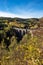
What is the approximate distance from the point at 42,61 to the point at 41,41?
129 centimetres

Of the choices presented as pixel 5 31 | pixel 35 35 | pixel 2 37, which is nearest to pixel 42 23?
pixel 35 35

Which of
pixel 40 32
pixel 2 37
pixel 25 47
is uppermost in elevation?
pixel 40 32

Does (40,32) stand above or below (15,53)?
above

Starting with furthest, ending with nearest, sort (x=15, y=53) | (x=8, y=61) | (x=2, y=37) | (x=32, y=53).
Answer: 1. (x=2, y=37)
2. (x=8, y=61)
3. (x=15, y=53)
4. (x=32, y=53)

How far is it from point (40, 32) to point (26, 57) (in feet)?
5.58

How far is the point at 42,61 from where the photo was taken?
41.1ft

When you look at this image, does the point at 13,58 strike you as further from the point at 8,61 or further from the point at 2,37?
the point at 2,37

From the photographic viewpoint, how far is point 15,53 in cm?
1484

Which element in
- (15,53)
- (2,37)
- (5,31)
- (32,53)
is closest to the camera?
(32,53)

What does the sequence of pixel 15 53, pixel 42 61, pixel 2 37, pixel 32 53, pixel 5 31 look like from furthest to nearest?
pixel 5 31
pixel 2 37
pixel 15 53
pixel 32 53
pixel 42 61

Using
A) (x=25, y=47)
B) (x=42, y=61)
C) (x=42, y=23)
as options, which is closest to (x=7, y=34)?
(x=42, y=23)

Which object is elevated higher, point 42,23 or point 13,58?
point 42,23

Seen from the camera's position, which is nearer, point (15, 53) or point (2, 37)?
point (15, 53)

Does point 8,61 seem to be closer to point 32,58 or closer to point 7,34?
point 32,58
